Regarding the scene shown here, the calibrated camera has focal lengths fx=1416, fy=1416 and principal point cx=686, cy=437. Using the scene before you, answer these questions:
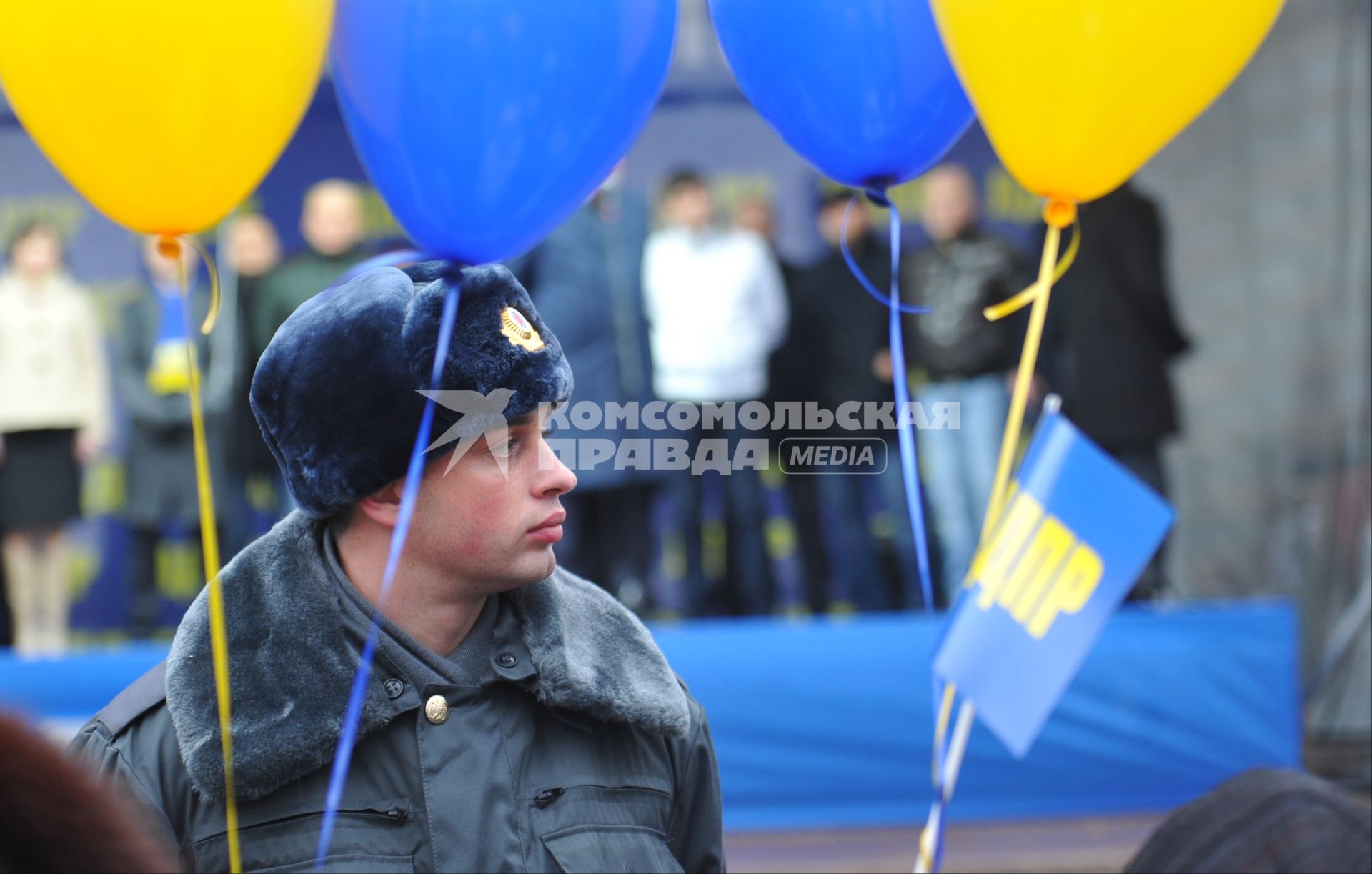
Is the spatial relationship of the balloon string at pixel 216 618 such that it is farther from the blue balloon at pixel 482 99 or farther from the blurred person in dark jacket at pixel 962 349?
the blurred person in dark jacket at pixel 962 349

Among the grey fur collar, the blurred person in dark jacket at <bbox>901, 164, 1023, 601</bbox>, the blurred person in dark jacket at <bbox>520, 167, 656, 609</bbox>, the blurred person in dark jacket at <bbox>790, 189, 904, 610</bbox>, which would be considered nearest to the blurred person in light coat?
the blurred person in dark jacket at <bbox>520, 167, 656, 609</bbox>

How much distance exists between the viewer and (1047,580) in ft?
6.01

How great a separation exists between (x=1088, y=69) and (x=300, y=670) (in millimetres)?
1131

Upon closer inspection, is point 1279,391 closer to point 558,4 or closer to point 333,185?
point 333,185

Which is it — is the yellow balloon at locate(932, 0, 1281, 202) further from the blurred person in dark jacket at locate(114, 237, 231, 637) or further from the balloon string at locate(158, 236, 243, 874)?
the blurred person in dark jacket at locate(114, 237, 231, 637)

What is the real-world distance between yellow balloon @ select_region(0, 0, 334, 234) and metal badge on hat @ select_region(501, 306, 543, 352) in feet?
1.08

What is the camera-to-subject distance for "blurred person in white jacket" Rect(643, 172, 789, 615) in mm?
5023

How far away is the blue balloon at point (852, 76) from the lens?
1.82m

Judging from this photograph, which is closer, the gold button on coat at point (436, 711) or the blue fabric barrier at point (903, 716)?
the gold button on coat at point (436, 711)

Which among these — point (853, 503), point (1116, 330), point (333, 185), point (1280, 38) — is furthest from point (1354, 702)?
point (333, 185)

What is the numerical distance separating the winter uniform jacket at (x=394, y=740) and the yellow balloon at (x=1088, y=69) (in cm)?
80

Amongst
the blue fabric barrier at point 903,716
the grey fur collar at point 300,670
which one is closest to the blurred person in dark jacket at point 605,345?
the blue fabric barrier at point 903,716

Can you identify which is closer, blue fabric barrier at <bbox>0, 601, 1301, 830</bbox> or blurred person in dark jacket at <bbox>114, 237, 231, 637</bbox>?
blue fabric barrier at <bbox>0, 601, 1301, 830</bbox>

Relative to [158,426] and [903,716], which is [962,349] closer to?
[903,716]
